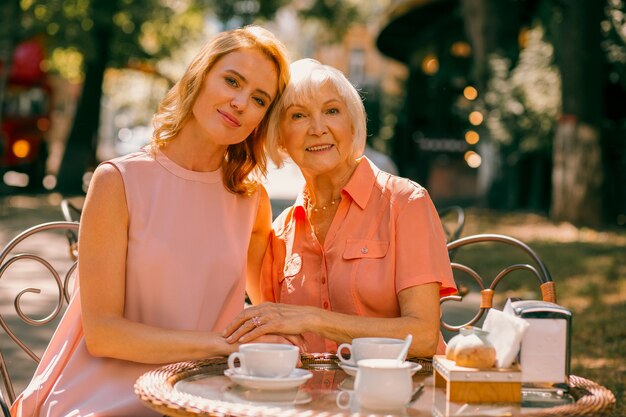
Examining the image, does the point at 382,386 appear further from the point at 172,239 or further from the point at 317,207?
the point at 317,207

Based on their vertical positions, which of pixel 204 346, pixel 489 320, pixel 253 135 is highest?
pixel 253 135

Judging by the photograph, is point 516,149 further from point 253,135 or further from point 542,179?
point 253,135

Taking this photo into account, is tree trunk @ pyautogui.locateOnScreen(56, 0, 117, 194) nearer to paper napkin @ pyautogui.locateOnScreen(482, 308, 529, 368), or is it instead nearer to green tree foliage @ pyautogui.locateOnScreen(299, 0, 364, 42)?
green tree foliage @ pyautogui.locateOnScreen(299, 0, 364, 42)

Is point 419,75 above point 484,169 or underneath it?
above

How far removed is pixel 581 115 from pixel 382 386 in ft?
50.4

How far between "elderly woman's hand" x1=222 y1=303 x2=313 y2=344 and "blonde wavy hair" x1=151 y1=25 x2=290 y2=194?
62 centimetres

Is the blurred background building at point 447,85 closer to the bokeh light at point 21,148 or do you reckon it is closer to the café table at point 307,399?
the bokeh light at point 21,148

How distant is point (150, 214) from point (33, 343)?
Result: 15.2 feet

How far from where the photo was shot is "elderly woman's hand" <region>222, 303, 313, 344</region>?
3.08 m

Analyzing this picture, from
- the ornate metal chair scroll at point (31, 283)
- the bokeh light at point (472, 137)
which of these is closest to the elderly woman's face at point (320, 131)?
the ornate metal chair scroll at point (31, 283)

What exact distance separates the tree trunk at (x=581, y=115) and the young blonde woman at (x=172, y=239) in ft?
45.9

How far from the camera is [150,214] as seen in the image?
131 inches

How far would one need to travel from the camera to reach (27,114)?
1016 inches

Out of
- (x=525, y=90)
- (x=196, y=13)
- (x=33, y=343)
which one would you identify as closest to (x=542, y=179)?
(x=525, y=90)
